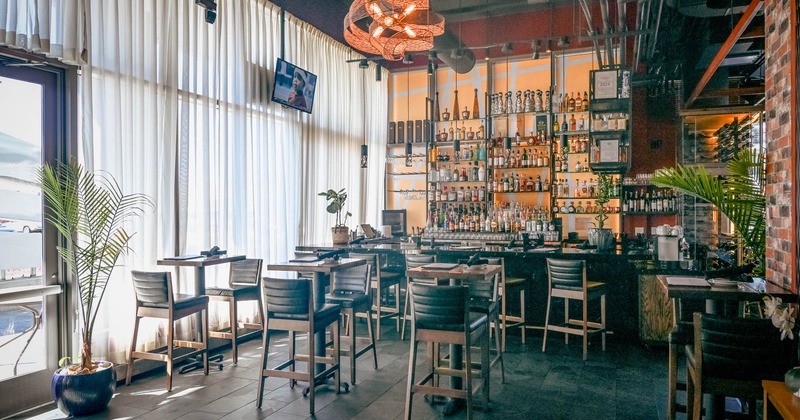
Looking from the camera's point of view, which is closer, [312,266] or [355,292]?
[312,266]

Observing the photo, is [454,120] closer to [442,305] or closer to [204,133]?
[204,133]

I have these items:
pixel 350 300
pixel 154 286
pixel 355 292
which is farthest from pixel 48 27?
pixel 355 292

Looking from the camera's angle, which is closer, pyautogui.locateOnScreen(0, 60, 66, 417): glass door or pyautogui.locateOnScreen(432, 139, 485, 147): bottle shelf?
pyautogui.locateOnScreen(0, 60, 66, 417): glass door

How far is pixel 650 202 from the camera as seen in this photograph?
→ 850 centimetres

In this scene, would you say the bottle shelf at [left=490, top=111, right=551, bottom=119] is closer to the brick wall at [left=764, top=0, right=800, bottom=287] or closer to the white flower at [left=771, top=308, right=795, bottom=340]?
the brick wall at [left=764, top=0, right=800, bottom=287]

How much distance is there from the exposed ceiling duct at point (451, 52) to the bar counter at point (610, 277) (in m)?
2.63

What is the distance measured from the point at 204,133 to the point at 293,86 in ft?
5.43

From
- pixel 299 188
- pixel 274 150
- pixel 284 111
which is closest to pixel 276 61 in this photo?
pixel 284 111

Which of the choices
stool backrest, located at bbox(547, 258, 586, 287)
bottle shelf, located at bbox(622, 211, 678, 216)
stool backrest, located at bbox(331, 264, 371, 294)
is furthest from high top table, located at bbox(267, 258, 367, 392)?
bottle shelf, located at bbox(622, 211, 678, 216)

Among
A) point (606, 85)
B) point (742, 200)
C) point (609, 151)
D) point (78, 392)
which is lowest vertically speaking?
point (78, 392)

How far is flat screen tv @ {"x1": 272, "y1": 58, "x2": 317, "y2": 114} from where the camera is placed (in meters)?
6.46

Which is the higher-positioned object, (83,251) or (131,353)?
(83,251)

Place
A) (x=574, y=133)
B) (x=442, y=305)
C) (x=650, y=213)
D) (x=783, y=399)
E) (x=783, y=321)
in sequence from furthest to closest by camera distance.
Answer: (x=650, y=213)
(x=574, y=133)
(x=442, y=305)
(x=783, y=321)
(x=783, y=399)

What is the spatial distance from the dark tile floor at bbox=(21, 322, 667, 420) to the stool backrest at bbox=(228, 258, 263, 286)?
79 cm
